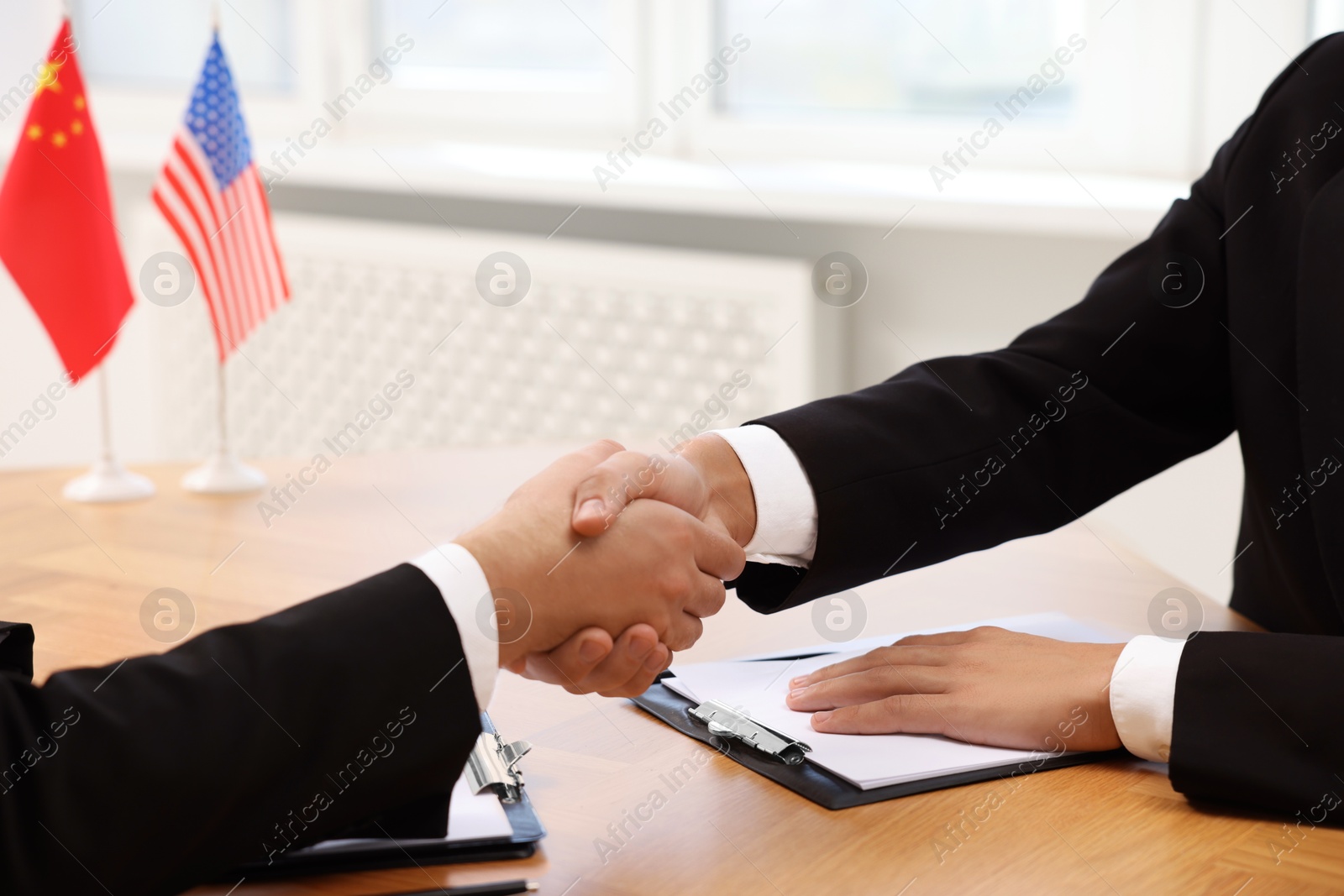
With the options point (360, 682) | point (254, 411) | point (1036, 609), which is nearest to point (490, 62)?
point (254, 411)

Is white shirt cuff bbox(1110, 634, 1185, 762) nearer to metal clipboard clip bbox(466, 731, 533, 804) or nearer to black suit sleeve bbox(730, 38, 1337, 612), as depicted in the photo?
black suit sleeve bbox(730, 38, 1337, 612)

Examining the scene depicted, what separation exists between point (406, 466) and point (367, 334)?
1407mm

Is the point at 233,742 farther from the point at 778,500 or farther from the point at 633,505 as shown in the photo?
the point at 778,500

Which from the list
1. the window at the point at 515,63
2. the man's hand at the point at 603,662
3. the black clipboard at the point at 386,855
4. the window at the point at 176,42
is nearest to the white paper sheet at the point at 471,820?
→ the black clipboard at the point at 386,855

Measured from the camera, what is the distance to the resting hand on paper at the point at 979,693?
0.93 meters

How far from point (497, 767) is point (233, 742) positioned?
195 mm

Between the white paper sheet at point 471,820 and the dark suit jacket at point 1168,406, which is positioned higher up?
the dark suit jacket at point 1168,406

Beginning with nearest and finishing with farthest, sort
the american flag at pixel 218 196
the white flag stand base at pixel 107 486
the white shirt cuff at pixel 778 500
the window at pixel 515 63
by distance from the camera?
the white shirt cuff at pixel 778 500 < the white flag stand base at pixel 107 486 < the american flag at pixel 218 196 < the window at pixel 515 63

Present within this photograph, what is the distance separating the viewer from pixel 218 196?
1811mm

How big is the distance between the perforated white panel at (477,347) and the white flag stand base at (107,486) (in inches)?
47.8

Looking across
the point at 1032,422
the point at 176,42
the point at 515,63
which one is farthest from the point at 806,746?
the point at 176,42

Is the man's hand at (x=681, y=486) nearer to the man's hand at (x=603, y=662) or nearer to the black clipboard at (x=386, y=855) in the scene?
the man's hand at (x=603, y=662)

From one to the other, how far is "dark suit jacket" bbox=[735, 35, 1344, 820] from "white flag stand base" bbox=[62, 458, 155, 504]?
0.87 m

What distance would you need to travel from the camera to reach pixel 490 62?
3.19 metres
